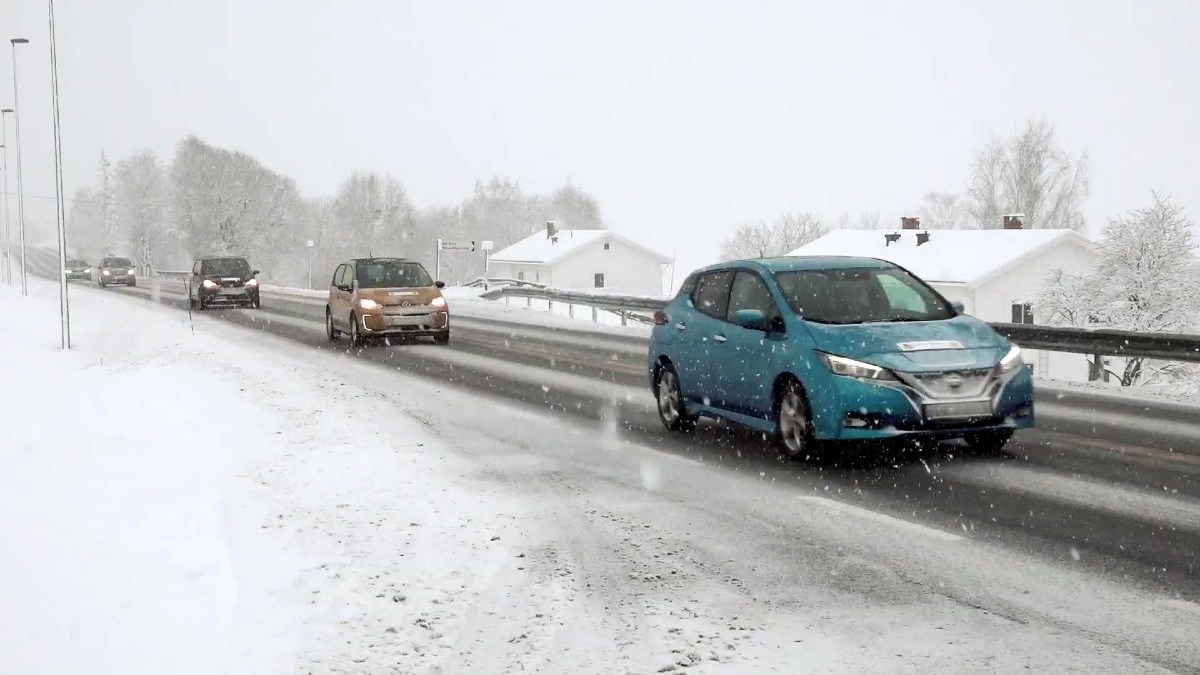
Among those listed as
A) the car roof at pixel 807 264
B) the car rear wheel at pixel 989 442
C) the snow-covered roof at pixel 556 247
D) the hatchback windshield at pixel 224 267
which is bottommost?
the car rear wheel at pixel 989 442

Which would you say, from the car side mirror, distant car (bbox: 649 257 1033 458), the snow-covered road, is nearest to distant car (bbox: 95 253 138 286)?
the snow-covered road

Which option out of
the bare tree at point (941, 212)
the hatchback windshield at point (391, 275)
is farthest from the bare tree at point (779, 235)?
the hatchback windshield at point (391, 275)

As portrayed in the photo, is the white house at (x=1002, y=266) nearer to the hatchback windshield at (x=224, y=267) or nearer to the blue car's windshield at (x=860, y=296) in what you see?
the hatchback windshield at (x=224, y=267)

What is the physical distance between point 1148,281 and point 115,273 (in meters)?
52.5

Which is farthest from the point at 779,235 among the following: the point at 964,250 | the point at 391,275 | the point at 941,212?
the point at 391,275

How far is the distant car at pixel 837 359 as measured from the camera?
8789 millimetres

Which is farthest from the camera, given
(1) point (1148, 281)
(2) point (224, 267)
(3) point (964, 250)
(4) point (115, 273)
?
(4) point (115, 273)

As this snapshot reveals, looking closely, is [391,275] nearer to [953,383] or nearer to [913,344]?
[913,344]

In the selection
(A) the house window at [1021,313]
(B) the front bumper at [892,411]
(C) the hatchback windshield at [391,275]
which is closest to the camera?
(B) the front bumper at [892,411]

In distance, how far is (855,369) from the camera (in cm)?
886

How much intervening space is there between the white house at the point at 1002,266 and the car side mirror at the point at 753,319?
44.4m

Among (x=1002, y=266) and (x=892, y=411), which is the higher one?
(x=1002, y=266)

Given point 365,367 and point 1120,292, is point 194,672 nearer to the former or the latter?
point 365,367

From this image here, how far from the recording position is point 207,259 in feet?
128
